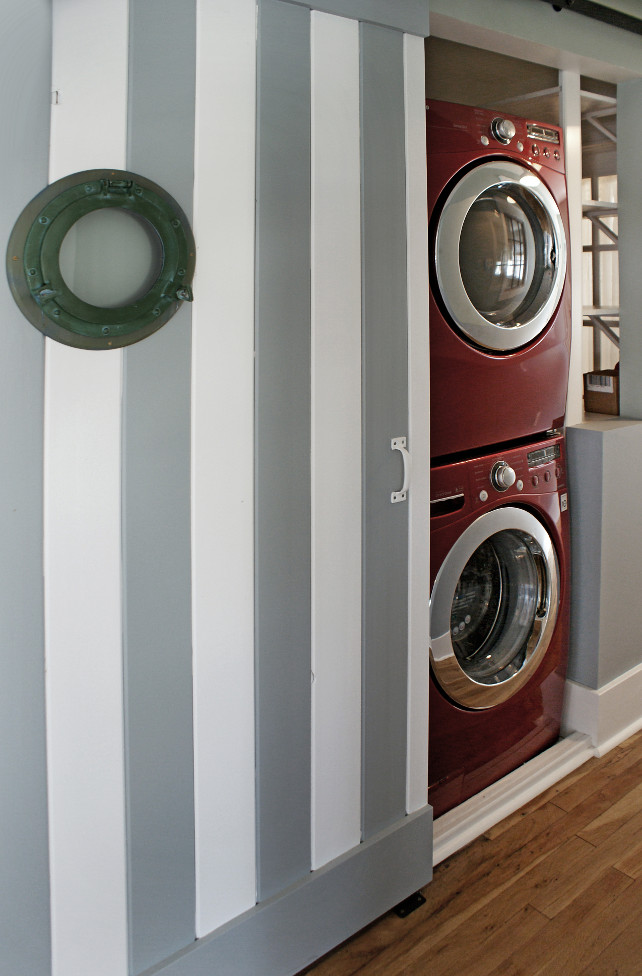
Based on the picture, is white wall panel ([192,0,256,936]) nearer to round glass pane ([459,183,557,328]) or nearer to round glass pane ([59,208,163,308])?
round glass pane ([59,208,163,308])

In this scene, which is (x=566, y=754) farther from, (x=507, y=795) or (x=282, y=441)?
(x=282, y=441)

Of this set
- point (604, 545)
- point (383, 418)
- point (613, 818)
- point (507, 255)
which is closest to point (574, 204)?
point (507, 255)

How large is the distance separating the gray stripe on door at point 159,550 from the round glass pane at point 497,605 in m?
0.99

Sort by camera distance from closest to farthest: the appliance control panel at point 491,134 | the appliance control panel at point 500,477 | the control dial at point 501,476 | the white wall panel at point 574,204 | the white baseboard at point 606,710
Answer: the appliance control panel at point 491,134, the appliance control panel at point 500,477, the control dial at point 501,476, the white wall panel at point 574,204, the white baseboard at point 606,710

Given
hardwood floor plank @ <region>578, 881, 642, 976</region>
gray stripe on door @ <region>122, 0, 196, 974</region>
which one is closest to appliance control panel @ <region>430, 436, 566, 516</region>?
gray stripe on door @ <region>122, 0, 196, 974</region>

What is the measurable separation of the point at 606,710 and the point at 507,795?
0.50 m

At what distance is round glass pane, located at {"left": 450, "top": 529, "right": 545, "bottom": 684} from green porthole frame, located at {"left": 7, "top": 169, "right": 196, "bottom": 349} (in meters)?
1.22

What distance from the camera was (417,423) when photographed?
179cm

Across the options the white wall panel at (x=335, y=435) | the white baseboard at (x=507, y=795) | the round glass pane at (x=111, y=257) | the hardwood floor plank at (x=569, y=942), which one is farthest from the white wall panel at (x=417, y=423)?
the round glass pane at (x=111, y=257)

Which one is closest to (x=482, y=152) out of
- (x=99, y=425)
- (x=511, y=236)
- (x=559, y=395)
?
(x=511, y=236)

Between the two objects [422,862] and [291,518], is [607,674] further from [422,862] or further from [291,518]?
[291,518]

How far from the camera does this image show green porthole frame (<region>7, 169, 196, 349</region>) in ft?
3.94

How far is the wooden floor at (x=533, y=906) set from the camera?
5.75 feet

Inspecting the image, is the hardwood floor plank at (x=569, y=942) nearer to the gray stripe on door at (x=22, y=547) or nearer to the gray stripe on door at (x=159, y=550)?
the gray stripe on door at (x=159, y=550)
